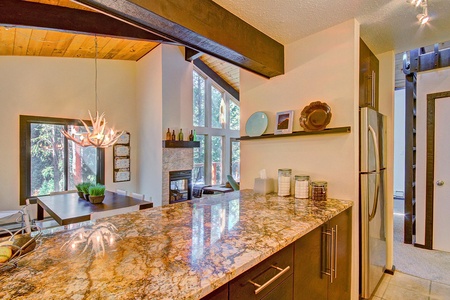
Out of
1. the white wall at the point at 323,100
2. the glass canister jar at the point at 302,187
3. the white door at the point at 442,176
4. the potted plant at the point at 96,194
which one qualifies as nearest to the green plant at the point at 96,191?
the potted plant at the point at 96,194

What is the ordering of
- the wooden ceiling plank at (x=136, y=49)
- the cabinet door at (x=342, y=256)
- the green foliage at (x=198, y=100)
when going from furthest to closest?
the green foliage at (x=198, y=100) < the wooden ceiling plank at (x=136, y=49) < the cabinet door at (x=342, y=256)

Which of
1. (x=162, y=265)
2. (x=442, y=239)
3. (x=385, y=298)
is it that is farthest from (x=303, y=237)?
(x=442, y=239)

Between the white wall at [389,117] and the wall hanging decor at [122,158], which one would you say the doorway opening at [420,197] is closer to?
the white wall at [389,117]

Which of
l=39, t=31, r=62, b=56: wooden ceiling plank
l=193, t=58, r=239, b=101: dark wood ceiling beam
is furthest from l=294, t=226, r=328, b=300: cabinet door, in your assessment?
l=193, t=58, r=239, b=101: dark wood ceiling beam

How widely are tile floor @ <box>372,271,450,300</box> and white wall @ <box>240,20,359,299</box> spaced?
58cm

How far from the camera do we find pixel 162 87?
4.99 meters

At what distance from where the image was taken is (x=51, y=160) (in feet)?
15.1

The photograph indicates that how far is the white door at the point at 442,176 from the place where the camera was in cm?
297

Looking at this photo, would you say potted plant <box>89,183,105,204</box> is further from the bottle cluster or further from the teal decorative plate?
the teal decorative plate

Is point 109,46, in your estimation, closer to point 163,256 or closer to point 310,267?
point 163,256

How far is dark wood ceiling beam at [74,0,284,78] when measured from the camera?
4.09ft

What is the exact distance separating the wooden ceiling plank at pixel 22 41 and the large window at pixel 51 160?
1160mm

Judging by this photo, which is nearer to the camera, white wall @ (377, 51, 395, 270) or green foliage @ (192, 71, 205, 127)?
white wall @ (377, 51, 395, 270)

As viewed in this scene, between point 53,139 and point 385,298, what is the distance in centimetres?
578
